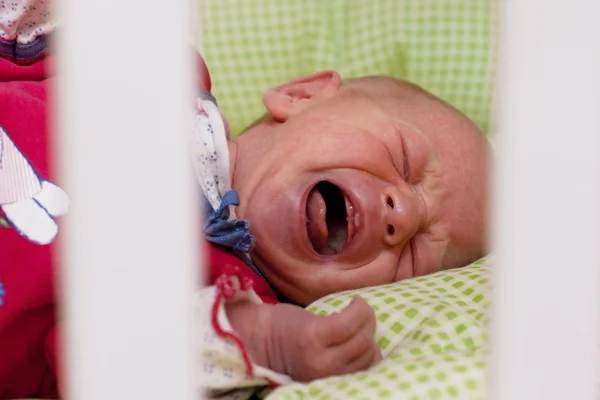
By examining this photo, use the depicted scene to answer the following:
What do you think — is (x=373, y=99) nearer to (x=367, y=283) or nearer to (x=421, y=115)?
(x=421, y=115)

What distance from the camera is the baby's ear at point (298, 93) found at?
108cm

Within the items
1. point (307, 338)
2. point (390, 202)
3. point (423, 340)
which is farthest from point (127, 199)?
point (390, 202)

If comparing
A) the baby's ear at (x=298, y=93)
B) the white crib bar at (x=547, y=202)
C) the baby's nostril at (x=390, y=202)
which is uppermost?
the white crib bar at (x=547, y=202)

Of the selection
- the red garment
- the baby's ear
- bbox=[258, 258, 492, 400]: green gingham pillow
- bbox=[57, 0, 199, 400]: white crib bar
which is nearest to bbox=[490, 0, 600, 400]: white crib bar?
bbox=[57, 0, 199, 400]: white crib bar

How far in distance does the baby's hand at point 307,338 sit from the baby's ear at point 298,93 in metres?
0.40

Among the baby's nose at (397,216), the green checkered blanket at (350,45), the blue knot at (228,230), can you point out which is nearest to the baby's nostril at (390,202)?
the baby's nose at (397,216)

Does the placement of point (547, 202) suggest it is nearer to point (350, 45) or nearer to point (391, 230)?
point (391, 230)

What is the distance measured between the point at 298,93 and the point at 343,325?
510mm

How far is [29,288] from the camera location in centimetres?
76

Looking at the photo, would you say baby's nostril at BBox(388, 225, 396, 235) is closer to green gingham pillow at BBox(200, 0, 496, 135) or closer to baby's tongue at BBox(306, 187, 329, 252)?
baby's tongue at BBox(306, 187, 329, 252)

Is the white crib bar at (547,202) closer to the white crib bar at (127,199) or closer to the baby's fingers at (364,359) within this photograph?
the white crib bar at (127,199)

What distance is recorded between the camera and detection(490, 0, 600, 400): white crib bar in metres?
0.36

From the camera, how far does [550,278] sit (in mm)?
383

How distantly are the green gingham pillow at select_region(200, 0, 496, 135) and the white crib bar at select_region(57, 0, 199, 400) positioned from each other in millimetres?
1012
